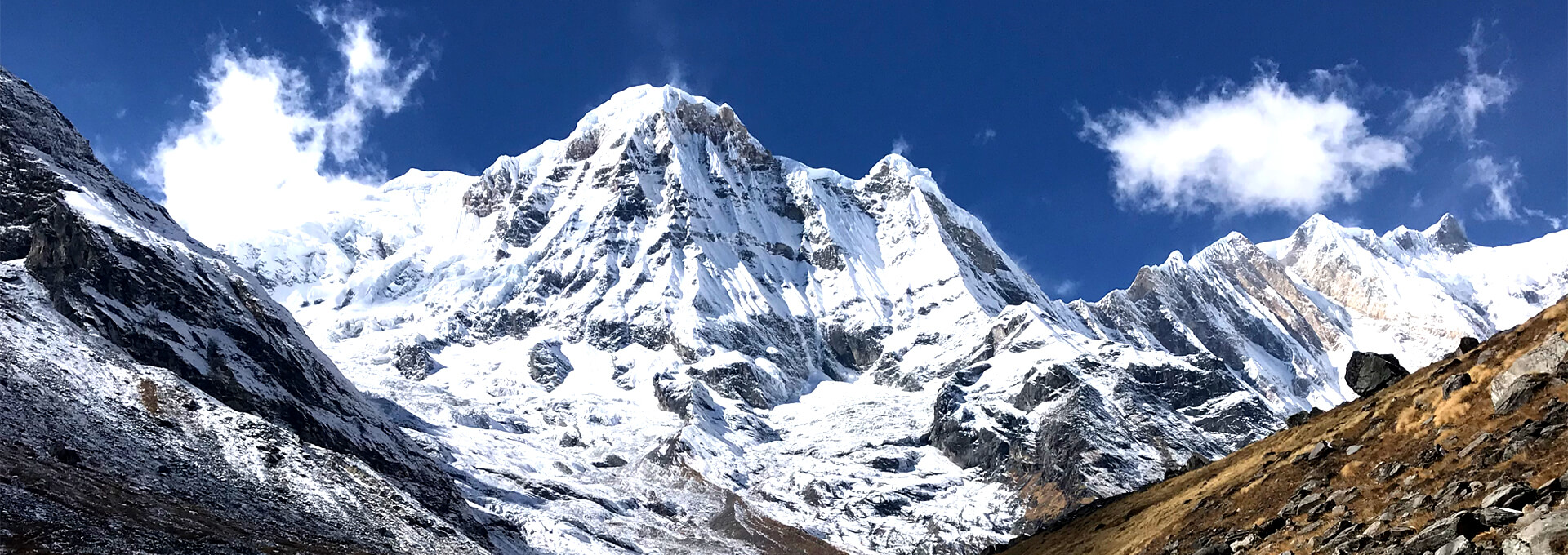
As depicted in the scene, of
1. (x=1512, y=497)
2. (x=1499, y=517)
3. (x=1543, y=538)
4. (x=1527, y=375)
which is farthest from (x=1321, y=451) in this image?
(x=1543, y=538)

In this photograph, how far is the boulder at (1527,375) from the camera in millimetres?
46562

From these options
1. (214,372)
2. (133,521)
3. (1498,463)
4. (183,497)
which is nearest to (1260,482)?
(1498,463)

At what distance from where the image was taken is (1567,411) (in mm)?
41781

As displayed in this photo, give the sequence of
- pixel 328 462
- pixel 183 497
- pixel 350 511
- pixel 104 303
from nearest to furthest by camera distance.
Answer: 1. pixel 183 497
2. pixel 350 511
3. pixel 328 462
4. pixel 104 303

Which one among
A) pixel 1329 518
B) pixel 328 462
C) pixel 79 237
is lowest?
pixel 1329 518

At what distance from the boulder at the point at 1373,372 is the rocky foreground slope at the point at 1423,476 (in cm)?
620

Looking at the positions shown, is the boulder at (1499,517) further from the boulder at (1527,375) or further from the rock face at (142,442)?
the rock face at (142,442)

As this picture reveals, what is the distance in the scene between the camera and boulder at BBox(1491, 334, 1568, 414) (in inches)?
1833

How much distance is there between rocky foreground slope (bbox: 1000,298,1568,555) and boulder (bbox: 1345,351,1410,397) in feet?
20.3

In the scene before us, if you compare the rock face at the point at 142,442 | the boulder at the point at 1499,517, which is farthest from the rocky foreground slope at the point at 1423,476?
the rock face at the point at 142,442

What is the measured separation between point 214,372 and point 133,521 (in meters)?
91.6

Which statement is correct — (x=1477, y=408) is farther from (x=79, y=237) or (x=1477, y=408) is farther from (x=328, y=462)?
(x=79, y=237)

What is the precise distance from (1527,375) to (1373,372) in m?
37.4

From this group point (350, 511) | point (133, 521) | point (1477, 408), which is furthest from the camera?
point (350, 511)
